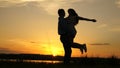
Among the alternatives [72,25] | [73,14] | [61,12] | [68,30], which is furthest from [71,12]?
[68,30]

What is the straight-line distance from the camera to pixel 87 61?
1955 centimetres

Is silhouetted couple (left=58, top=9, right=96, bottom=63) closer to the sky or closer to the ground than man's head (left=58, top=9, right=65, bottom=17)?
closer to the ground

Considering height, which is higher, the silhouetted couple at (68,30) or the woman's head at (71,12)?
the woman's head at (71,12)

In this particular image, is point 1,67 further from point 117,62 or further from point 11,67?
point 117,62

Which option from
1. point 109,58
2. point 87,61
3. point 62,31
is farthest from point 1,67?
point 109,58

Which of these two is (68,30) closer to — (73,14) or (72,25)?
(72,25)

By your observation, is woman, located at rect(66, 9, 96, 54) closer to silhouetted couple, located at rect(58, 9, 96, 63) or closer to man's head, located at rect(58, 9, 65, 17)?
silhouetted couple, located at rect(58, 9, 96, 63)

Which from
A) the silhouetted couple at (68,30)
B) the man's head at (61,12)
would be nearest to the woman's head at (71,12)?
the silhouetted couple at (68,30)

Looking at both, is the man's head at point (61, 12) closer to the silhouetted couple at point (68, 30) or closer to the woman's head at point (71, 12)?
the silhouetted couple at point (68, 30)

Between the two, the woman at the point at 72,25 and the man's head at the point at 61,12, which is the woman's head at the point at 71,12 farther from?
the man's head at the point at 61,12

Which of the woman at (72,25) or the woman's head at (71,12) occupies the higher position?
the woman's head at (71,12)

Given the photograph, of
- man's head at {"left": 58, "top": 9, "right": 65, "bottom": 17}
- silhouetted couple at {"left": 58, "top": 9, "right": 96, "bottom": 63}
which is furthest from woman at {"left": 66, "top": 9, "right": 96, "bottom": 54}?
man's head at {"left": 58, "top": 9, "right": 65, "bottom": 17}

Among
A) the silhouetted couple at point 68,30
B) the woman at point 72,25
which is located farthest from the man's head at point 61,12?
the woman at point 72,25

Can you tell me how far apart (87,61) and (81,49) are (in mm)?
2847
